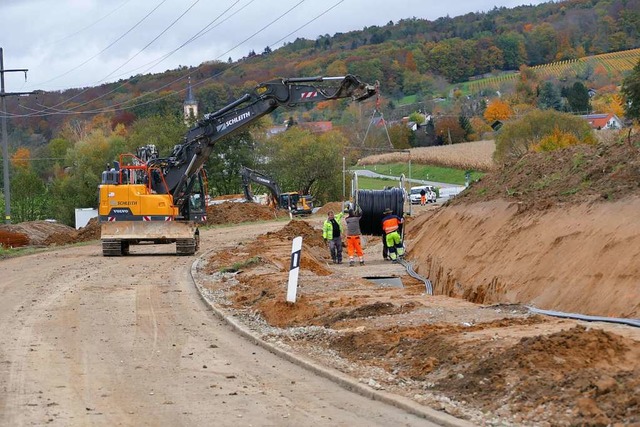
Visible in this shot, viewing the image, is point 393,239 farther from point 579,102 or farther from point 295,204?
point 579,102

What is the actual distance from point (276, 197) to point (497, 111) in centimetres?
6189

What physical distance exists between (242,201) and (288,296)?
166 feet

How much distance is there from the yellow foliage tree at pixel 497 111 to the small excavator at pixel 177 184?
300 ft

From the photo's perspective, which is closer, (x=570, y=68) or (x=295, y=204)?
(x=295, y=204)

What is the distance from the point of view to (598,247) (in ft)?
59.2

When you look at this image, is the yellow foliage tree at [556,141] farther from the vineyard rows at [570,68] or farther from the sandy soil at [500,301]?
the vineyard rows at [570,68]

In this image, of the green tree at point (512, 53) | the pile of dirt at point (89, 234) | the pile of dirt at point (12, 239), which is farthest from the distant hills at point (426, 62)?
the pile of dirt at point (12, 239)

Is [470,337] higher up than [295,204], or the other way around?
[470,337]

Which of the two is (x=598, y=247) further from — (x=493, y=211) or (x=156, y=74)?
(x=156, y=74)

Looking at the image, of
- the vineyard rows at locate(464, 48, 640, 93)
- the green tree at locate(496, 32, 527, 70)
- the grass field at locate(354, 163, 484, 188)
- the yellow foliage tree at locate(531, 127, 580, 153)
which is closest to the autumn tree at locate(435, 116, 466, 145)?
the grass field at locate(354, 163, 484, 188)

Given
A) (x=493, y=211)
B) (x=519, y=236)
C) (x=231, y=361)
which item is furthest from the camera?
(x=493, y=211)

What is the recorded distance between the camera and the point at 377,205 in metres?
36.7

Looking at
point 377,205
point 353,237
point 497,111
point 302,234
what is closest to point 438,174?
point 497,111

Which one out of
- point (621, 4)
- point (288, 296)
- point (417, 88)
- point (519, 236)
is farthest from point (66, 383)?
point (621, 4)
